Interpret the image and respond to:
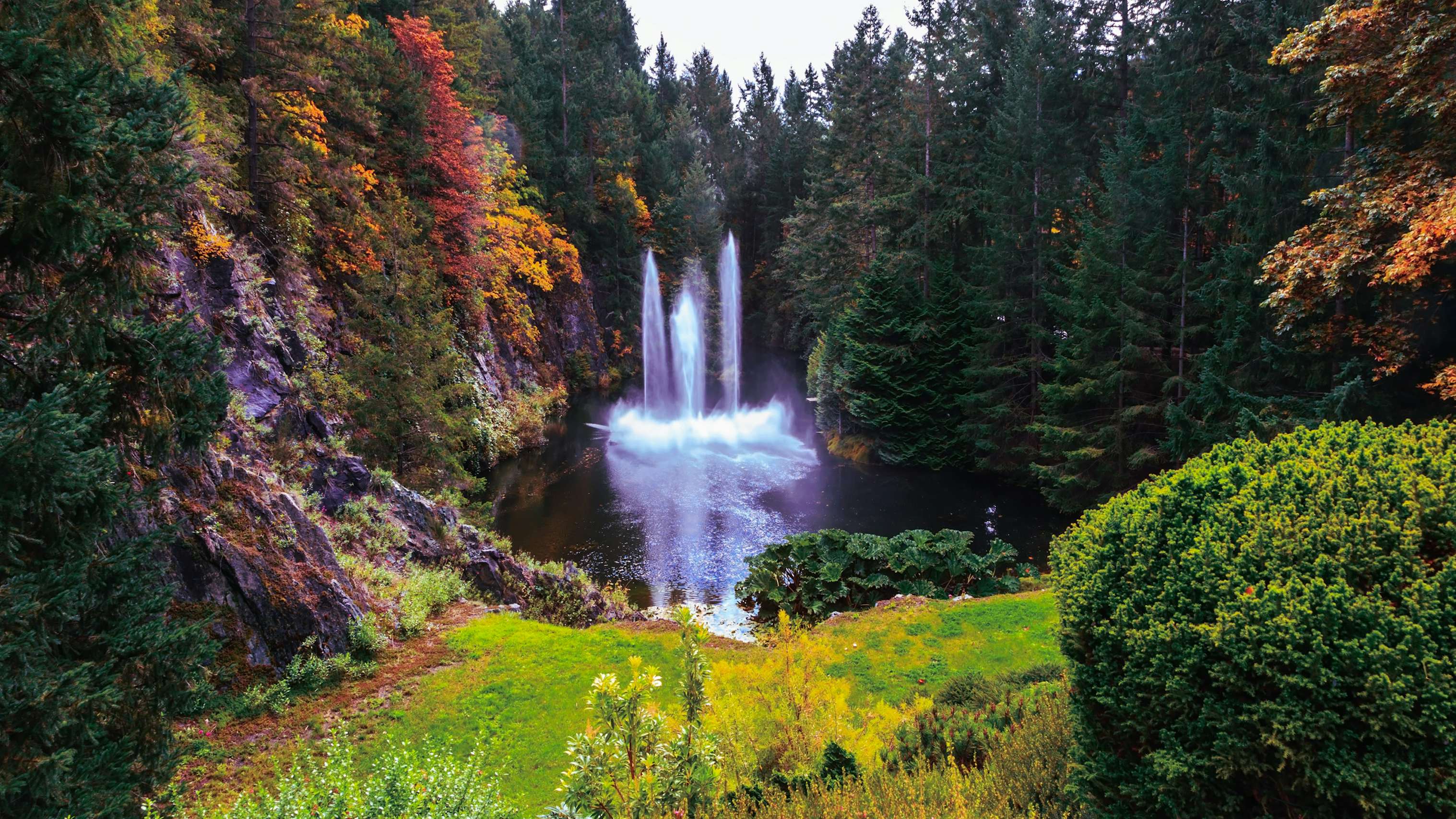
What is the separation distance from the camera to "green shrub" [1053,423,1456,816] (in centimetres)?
256

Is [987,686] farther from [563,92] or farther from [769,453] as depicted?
[563,92]

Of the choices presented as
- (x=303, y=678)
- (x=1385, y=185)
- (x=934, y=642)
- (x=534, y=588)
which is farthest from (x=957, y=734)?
(x=1385, y=185)

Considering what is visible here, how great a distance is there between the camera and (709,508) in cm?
2080

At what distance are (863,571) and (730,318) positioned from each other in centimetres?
3286

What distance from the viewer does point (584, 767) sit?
3367 mm

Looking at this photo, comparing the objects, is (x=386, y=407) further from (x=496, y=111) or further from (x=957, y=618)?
(x=496, y=111)

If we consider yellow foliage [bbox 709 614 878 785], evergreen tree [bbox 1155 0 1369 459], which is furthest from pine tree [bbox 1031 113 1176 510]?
yellow foliage [bbox 709 614 878 785]

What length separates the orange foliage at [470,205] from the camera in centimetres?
2439

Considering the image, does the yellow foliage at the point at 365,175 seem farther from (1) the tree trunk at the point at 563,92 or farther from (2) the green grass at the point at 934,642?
(1) the tree trunk at the point at 563,92

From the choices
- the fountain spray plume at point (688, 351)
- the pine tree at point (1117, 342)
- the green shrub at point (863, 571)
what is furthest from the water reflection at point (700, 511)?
the fountain spray plume at point (688, 351)

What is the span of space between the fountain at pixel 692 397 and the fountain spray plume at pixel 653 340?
58mm

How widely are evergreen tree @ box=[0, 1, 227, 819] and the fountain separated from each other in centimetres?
2230

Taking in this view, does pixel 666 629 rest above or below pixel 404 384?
below

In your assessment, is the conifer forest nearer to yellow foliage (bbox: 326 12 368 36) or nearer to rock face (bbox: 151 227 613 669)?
rock face (bbox: 151 227 613 669)
